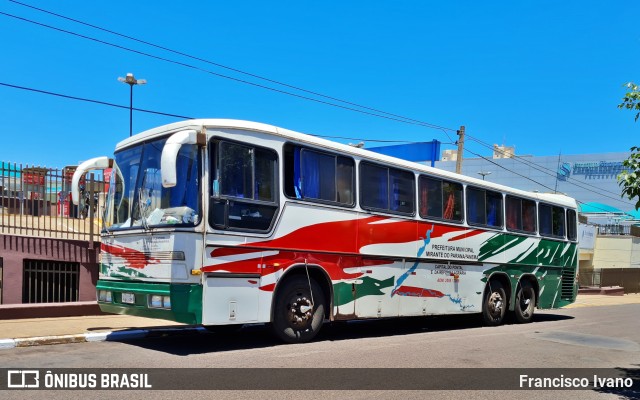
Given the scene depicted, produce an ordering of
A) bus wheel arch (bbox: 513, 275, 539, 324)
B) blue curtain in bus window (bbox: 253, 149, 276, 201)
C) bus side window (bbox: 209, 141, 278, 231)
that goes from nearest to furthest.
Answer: bus side window (bbox: 209, 141, 278, 231) → blue curtain in bus window (bbox: 253, 149, 276, 201) → bus wheel arch (bbox: 513, 275, 539, 324)

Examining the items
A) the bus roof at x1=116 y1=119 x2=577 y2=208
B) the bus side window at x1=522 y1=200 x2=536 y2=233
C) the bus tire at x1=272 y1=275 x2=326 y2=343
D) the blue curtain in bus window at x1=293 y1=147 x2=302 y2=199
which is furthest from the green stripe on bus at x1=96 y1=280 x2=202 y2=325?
the bus side window at x1=522 y1=200 x2=536 y2=233

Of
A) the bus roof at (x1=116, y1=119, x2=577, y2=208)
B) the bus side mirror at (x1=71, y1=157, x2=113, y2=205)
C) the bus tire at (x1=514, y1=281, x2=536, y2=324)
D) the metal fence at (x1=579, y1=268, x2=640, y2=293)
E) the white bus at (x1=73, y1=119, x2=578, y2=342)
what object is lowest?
the metal fence at (x1=579, y1=268, x2=640, y2=293)

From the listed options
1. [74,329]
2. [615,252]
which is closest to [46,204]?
[74,329]

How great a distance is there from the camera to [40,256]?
511 inches

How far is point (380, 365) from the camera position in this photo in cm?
796

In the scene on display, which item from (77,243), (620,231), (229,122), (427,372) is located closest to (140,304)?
(229,122)

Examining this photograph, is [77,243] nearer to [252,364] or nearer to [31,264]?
[31,264]

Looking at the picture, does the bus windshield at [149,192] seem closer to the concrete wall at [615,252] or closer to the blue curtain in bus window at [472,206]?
the blue curtain in bus window at [472,206]

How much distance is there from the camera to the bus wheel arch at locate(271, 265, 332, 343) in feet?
30.4

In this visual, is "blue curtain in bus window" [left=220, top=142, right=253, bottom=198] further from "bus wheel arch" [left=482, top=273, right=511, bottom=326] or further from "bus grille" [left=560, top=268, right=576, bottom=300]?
"bus grille" [left=560, top=268, right=576, bottom=300]

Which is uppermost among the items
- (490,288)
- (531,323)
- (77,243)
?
(77,243)

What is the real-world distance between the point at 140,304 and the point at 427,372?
4202mm

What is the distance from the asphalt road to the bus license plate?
70 centimetres

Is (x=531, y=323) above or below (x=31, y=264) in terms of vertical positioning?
below
